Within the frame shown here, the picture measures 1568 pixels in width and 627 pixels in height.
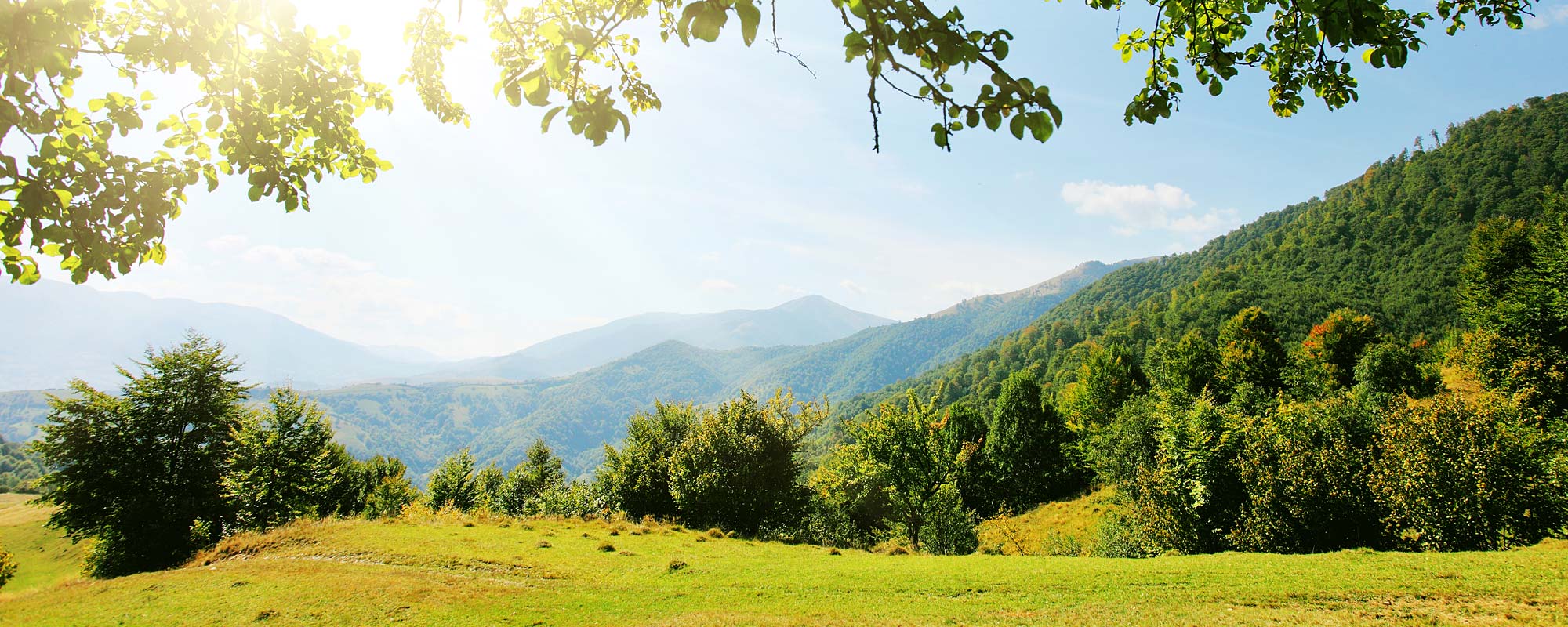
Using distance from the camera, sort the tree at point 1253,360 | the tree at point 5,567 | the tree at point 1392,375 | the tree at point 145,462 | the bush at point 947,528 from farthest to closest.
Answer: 1. the tree at point 1253,360
2. the tree at point 1392,375
3. the bush at point 947,528
4. the tree at point 145,462
5. the tree at point 5,567

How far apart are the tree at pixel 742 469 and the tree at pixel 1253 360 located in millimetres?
34552

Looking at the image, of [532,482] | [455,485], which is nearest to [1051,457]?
[532,482]

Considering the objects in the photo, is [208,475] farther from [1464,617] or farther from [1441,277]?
[1441,277]

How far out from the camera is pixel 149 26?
4.04 meters

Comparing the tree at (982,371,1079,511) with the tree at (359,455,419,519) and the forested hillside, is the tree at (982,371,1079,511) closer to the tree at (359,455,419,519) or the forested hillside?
the forested hillside

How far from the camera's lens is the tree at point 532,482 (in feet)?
130

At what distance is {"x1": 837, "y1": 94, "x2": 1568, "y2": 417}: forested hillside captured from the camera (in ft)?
244

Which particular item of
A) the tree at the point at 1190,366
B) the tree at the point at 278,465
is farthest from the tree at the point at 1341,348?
the tree at the point at 278,465

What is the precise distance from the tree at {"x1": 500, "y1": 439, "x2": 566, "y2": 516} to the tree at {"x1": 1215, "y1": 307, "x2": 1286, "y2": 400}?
167ft

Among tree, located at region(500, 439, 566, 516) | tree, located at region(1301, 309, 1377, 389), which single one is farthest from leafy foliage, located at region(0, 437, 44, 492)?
tree, located at region(1301, 309, 1377, 389)

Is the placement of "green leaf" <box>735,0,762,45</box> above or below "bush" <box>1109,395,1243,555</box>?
above

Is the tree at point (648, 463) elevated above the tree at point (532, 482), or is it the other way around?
the tree at point (648, 463)

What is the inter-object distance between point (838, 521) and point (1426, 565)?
22.7 metres

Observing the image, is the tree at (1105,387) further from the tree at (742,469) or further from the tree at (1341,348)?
the tree at (742,469)
